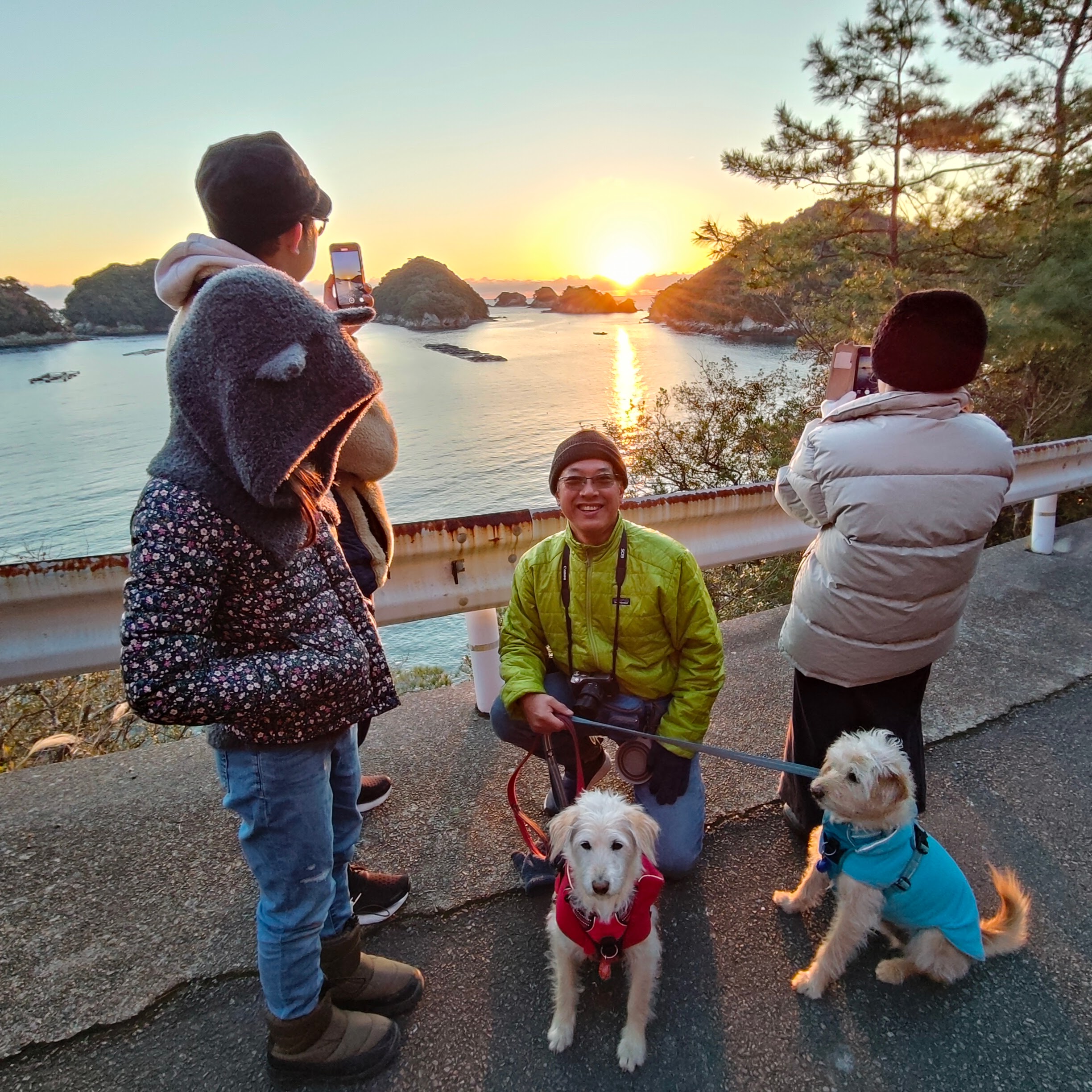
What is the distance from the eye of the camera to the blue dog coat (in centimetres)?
183

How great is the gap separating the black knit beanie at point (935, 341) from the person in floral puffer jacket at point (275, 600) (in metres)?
1.59

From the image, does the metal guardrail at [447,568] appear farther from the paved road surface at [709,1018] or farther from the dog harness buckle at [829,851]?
the dog harness buckle at [829,851]

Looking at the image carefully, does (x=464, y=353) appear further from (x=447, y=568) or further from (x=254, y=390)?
(x=254, y=390)

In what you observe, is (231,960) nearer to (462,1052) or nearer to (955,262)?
(462,1052)

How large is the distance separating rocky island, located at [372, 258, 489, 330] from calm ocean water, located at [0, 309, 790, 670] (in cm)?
67

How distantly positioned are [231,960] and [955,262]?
10.5 meters

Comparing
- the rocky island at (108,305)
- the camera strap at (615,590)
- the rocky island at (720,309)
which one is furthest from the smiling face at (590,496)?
the rocky island at (108,305)

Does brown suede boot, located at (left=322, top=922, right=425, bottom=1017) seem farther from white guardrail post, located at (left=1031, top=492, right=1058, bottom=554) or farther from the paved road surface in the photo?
white guardrail post, located at (left=1031, top=492, right=1058, bottom=554)

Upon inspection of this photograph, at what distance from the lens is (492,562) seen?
298 cm

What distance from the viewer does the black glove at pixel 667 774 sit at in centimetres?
233

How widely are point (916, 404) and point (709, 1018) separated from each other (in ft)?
6.19

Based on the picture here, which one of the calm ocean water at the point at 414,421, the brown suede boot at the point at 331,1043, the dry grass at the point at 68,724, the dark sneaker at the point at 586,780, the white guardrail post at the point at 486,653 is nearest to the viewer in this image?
the brown suede boot at the point at 331,1043

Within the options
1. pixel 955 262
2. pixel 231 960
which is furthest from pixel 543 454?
pixel 231 960

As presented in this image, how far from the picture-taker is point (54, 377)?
14.9 m
